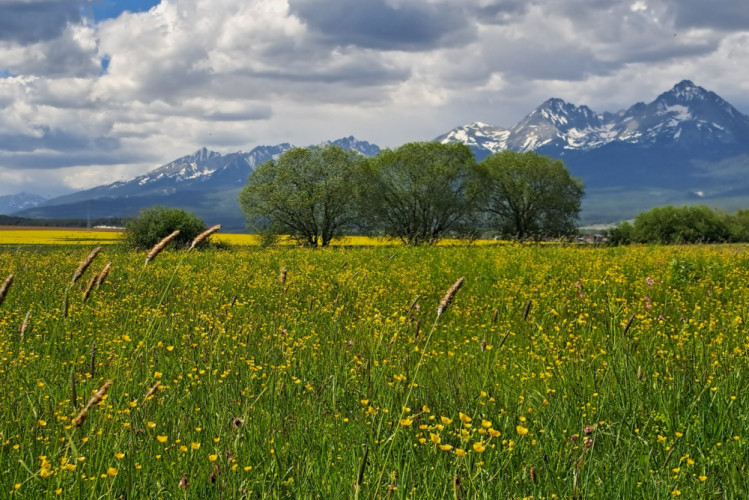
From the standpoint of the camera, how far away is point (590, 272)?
50.4 feet

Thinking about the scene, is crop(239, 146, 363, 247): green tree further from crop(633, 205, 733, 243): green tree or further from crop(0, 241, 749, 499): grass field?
crop(0, 241, 749, 499): grass field

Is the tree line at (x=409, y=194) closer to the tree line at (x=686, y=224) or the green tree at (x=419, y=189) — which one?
the green tree at (x=419, y=189)

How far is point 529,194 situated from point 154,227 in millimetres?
53119

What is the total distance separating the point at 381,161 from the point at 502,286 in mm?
57809

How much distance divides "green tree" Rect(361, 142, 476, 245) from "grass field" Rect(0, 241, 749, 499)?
58.1 m

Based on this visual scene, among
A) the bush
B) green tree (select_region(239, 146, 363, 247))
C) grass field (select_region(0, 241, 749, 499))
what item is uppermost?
green tree (select_region(239, 146, 363, 247))

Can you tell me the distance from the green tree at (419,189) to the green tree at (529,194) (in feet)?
20.6

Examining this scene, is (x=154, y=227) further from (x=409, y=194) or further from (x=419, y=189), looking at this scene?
(x=419, y=189)

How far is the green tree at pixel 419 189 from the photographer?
6950cm

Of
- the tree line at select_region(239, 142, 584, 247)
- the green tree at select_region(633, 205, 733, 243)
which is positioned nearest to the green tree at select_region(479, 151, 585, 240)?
the tree line at select_region(239, 142, 584, 247)

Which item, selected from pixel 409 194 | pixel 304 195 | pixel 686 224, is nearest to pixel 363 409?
pixel 304 195

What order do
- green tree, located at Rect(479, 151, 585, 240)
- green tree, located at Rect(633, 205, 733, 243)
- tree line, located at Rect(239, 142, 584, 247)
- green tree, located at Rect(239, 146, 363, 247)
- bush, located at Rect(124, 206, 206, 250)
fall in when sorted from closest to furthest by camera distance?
1. bush, located at Rect(124, 206, 206, 250)
2. green tree, located at Rect(239, 146, 363, 247)
3. tree line, located at Rect(239, 142, 584, 247)
4. green tree, located at Rect(479, 151, 585, 240)
5. green tree, located at Rect(633, 205, 733, 243)

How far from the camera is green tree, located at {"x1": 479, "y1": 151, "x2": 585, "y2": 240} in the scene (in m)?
77.6

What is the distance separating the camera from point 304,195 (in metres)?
62.7
